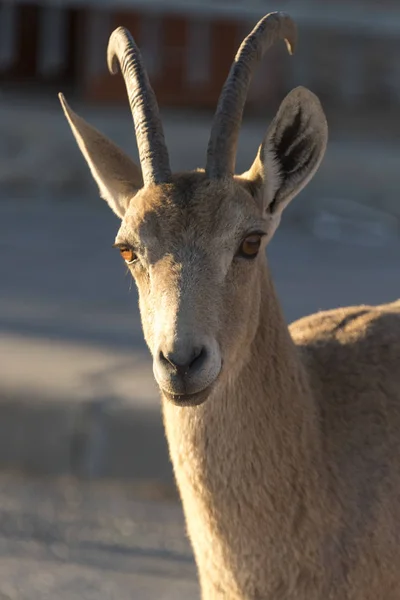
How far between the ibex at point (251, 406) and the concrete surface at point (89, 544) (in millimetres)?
2013

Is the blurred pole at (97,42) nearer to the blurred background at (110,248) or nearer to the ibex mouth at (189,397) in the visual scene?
the blurred background at (110,248)

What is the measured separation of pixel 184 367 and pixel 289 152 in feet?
3.26

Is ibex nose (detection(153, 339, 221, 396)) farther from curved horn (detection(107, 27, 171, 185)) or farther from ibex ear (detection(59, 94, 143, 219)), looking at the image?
ibex ear (detection(59, 94, 143, 219))

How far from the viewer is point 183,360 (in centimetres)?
351

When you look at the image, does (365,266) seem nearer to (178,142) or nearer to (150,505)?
(178,142)

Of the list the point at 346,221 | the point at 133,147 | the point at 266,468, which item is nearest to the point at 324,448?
the point at 266,468

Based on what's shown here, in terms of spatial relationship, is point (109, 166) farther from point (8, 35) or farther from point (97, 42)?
point (8, 35)

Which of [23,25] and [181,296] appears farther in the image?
[23,25]

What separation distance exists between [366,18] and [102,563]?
956 centimetres

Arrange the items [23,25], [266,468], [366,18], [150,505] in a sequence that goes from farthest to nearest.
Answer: [23,25] → [366,18] → [150,505] → [266,468]

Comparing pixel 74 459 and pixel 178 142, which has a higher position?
pixel 178 142

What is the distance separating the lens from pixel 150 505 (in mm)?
7070

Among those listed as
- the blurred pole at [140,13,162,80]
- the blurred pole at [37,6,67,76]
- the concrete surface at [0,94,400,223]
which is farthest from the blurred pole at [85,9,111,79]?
the blurred pole at [37,6,67,76]

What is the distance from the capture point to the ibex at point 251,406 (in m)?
3.87
